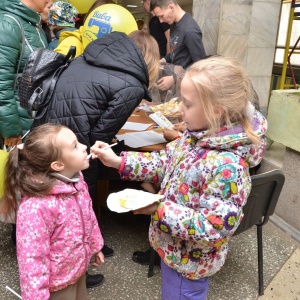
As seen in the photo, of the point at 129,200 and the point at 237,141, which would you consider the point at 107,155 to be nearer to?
the point at 129,200

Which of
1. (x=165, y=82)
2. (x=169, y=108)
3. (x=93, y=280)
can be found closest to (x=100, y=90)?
(x=169, y=108)

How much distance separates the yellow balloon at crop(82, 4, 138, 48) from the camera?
2.56 m

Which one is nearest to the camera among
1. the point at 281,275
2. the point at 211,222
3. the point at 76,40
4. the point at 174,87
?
the point at 211,222

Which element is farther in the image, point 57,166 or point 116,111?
point 116,111

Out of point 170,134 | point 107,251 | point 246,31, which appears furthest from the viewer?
point 246,31

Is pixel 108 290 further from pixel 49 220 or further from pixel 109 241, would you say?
pixel 49 220

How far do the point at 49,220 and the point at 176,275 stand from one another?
0.59 m

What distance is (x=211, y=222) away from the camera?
4.11 feet

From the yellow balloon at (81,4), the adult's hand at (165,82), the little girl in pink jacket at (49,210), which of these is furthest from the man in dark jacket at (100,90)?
the yellow balloon at (81,4)

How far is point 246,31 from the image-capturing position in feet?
13.8

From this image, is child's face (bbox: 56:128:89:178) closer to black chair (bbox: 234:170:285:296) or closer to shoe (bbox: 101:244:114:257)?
black chair (bbox: 234:170:285:296)

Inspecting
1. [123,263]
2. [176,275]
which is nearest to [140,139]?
[123,263]

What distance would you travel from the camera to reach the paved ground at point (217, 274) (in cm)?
233

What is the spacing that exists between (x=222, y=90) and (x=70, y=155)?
0.67 meters
